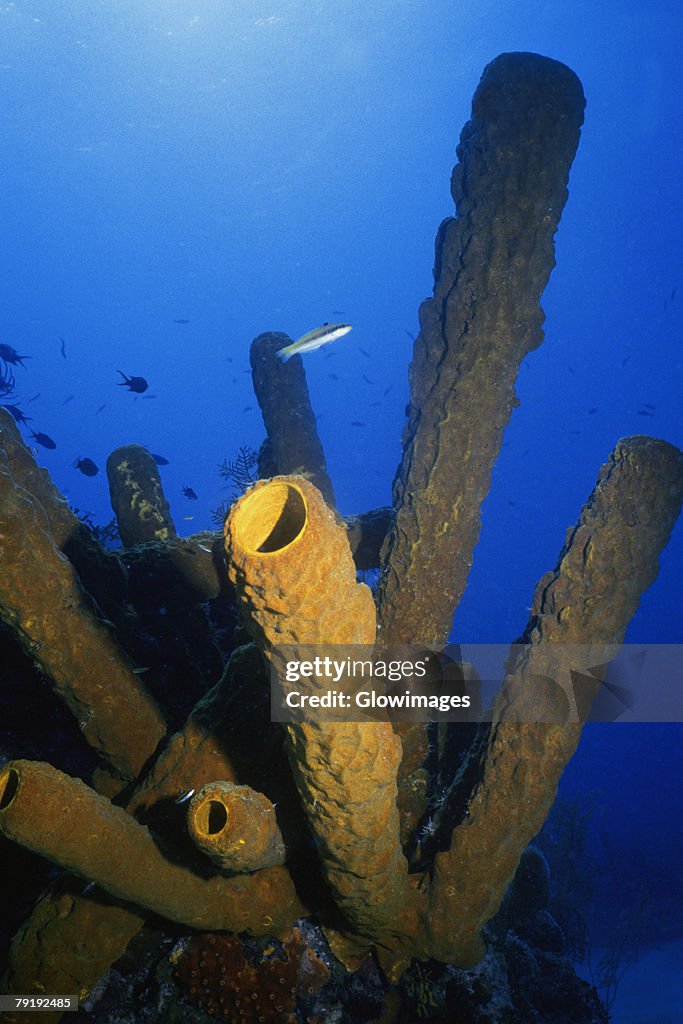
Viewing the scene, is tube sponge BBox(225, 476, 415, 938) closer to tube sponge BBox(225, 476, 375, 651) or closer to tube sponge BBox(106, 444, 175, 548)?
tube sponge BBox(225, 476, 375, 651)

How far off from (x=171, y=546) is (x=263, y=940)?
2.77 metres

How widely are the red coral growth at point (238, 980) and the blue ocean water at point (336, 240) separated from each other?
1800 centimetres

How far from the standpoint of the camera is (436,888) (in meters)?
2.62

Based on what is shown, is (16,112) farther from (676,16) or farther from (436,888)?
(436,888)

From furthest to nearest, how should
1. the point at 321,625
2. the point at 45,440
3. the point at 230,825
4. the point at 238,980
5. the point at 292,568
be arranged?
the point at 45,440 → the point at 238,980 → the point at 230,825 → the point at 321,625 → the point at 292,568

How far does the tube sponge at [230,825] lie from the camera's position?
171 cm

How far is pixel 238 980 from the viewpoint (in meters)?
2.98

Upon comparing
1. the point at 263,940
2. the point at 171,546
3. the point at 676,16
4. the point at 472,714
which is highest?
the point at 676,16

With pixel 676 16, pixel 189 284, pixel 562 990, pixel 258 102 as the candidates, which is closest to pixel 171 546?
pixel 562 990

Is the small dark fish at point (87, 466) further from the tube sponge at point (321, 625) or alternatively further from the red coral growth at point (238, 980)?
the tube sponge at point (321, 625)

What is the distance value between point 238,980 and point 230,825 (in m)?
2.08

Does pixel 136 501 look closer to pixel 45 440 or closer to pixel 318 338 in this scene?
pixel 318 338

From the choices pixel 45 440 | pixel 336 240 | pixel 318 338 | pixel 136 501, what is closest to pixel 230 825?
pixel 136 501

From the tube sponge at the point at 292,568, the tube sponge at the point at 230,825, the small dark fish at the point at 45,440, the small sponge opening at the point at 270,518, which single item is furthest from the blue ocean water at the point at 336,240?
the small sponge opening at the point at 270,518
